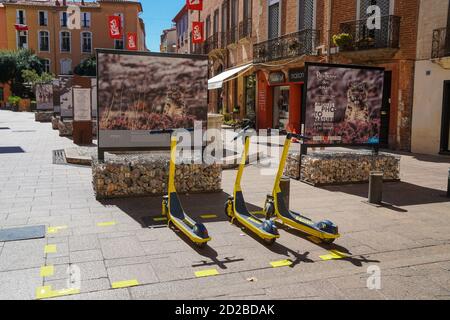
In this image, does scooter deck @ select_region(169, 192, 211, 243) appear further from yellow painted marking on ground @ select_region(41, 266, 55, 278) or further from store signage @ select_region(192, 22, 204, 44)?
store signage @ select_region(192, 22, 204, 44)

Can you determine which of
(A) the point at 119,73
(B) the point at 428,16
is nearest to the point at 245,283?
(A) the point at 119,73

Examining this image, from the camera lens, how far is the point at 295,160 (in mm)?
9781

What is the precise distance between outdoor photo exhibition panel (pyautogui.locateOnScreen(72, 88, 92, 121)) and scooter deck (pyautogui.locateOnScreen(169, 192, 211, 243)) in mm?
10836

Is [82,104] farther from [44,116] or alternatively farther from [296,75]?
[44,116]

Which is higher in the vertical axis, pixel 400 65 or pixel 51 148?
pixel 400 65

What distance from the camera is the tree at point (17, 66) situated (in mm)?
52500

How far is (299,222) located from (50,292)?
10.3 ft

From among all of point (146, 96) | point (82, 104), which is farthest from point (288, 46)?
point (146, 96)

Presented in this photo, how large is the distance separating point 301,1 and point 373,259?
17.3 meters

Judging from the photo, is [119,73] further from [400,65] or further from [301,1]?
[301,1]

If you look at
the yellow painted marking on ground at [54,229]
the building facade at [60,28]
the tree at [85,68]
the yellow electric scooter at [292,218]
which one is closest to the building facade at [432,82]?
the yellow electric scooter at [292,218]

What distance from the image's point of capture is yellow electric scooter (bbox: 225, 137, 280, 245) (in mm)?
5270

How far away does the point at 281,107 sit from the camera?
2302 centimetres
